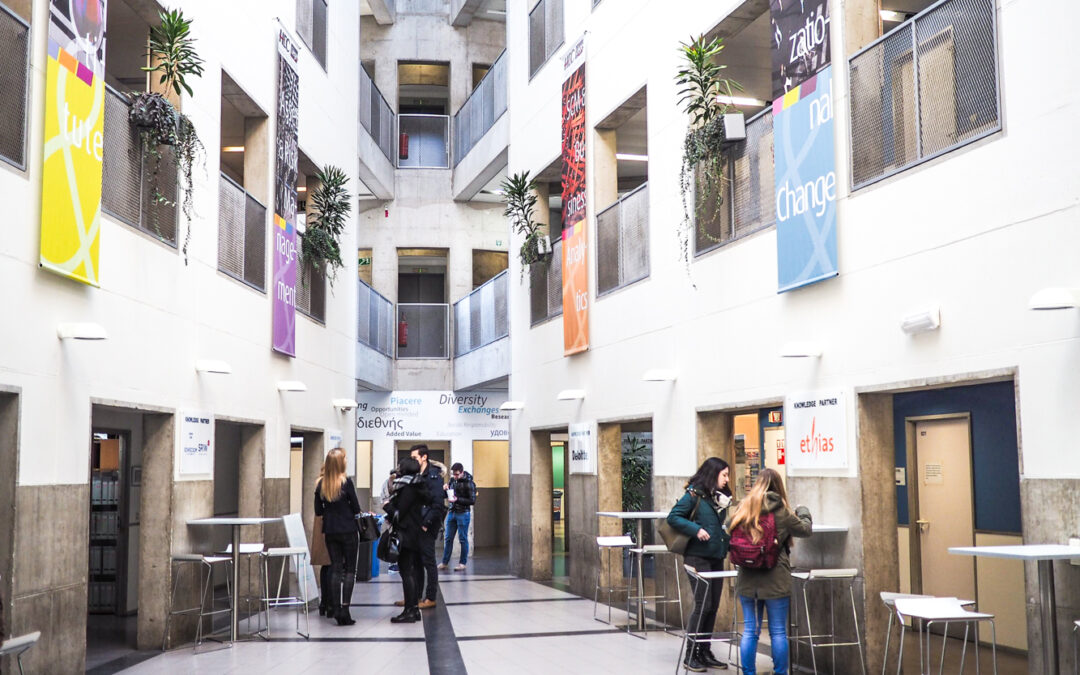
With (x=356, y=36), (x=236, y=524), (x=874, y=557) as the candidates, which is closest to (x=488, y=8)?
(x=356, y=36)

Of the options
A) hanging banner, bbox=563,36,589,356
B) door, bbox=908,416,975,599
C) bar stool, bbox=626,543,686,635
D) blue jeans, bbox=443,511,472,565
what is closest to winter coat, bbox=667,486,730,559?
bar stool, bbox=626,543,686,635

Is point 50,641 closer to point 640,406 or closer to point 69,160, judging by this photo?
point 69,160

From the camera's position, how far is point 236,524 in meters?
9.03

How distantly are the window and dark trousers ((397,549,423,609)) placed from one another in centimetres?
723

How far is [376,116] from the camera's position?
65.1 feet

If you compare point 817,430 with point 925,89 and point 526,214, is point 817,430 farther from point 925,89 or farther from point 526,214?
point 526,214

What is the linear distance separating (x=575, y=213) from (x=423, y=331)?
8.96 meters

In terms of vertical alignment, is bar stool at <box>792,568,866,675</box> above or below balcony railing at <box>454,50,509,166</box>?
below

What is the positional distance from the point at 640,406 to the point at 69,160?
6352mm

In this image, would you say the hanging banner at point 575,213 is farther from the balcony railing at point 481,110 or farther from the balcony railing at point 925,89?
the balcony railing at point 925,89

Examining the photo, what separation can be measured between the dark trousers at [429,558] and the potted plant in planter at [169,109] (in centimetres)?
370

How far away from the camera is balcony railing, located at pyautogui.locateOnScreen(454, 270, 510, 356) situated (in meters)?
18.4

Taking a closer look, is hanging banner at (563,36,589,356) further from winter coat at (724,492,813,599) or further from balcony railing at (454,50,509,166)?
winter coat at (724,492,813,599)

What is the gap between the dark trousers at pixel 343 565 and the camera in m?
10.5
